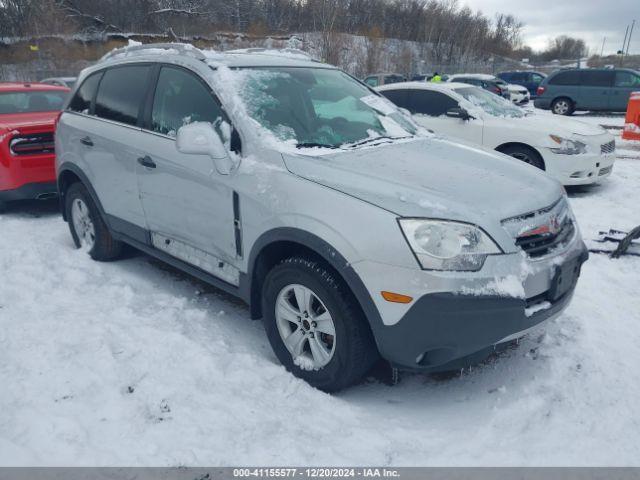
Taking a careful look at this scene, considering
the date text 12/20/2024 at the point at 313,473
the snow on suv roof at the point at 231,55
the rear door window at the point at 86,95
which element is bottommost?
the date text 12/20/2024 at the point at 313,473

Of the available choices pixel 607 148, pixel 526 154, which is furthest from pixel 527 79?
pixel 526 154

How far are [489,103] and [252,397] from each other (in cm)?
697

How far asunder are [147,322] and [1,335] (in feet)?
3.03

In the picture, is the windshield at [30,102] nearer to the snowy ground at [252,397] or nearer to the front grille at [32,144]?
the front grille at [32,144]

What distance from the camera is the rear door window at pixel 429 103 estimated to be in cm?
798

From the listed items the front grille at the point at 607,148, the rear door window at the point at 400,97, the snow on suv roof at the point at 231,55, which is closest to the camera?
the snow on suv roof at the point at 231,55

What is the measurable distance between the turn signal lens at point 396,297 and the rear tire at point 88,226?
316 cm

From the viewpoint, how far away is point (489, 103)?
26.9 ft

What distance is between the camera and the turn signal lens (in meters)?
2.38

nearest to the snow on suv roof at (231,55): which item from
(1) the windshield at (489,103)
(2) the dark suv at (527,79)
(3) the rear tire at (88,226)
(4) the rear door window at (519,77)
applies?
(3) the rear tire at (88,226)

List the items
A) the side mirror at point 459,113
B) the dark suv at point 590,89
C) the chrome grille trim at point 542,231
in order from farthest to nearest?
the dark suv at point 590,89, the side mirror at point 459,113, the chrome grille trim at point 542,231

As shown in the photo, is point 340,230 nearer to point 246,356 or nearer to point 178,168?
point 246,356

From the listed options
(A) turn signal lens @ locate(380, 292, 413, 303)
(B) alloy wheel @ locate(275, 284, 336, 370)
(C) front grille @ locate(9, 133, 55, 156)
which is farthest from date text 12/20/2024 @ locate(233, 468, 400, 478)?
(C) front grille @ locate(9, 133, 55, 156)

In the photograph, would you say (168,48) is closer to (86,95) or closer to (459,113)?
(86,95)
